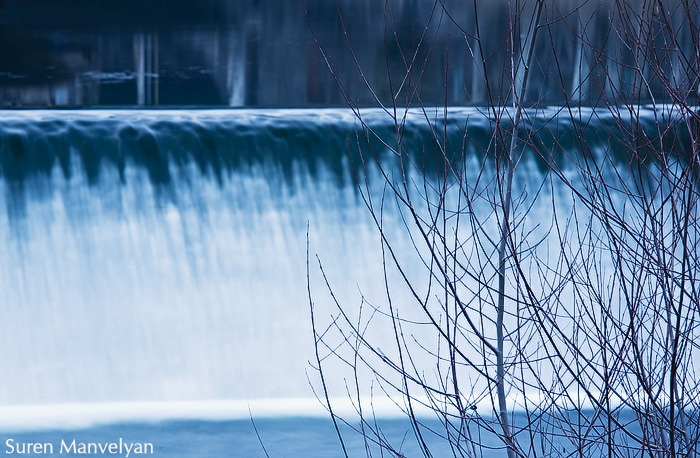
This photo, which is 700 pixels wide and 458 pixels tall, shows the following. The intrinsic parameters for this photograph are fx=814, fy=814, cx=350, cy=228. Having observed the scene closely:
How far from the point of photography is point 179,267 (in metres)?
4.48

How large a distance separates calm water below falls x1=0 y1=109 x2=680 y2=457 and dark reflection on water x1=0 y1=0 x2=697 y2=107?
670 millimetres

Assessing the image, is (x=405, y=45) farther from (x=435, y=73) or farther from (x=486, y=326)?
(x=486, y=326)

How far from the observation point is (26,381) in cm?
392

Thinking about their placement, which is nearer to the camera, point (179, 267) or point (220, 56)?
point (179, 267)

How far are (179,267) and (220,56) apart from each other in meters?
2.38

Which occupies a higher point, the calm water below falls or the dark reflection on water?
the dark reflection on water

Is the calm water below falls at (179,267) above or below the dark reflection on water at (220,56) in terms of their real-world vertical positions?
below

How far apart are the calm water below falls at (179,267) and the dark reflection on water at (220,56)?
0.67 metres

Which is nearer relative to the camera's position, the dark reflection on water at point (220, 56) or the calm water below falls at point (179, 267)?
the calm water below falls at point (179, 267)

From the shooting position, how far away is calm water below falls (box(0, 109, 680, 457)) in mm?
3838

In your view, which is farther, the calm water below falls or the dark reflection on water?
the dark reflection on water

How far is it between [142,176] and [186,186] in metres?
0.26

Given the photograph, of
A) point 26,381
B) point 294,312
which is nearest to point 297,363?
point 294,312

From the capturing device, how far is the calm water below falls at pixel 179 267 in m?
3.84
